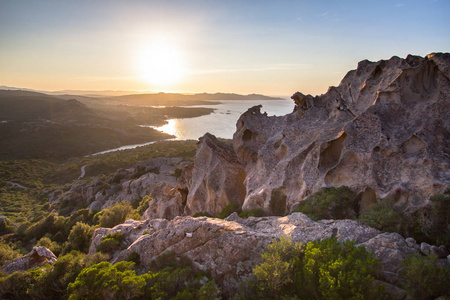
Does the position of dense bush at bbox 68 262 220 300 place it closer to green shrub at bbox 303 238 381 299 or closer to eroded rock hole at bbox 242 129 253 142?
green shrub at bbox 303 238 381 299

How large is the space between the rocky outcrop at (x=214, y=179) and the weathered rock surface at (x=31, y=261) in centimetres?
1156

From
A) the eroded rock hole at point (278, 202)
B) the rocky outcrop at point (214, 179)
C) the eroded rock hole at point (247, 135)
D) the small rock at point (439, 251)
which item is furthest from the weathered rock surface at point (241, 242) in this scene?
the eroded rock hole at point (247, 135)

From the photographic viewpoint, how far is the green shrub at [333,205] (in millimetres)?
12430


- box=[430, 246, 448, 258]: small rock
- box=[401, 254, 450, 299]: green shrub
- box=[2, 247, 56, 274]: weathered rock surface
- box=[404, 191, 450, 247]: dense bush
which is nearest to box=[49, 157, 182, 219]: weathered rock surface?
box=[2, 247, 56, 274]: weathered rock surface

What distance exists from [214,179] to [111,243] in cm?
990

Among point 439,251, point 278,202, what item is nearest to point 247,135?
point 278,202

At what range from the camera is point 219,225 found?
10750 millimetres

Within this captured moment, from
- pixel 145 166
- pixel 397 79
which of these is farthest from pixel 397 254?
pixel 145 166

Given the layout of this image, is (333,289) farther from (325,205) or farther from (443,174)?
(443,174)

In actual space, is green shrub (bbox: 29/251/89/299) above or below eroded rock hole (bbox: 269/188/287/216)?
below

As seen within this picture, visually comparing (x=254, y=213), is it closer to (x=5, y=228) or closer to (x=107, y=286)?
(x=107, y=286)

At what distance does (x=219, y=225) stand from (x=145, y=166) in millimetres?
48887

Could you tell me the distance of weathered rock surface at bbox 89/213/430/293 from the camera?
8.43m

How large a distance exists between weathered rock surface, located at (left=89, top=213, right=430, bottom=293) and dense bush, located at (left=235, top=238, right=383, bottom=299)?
1.07m
